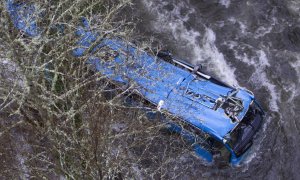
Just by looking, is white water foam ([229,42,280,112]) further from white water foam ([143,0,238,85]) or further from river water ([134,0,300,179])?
white water foam ([143,0,238,85])

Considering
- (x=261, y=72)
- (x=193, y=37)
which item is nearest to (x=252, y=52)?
(x=261, y=72)

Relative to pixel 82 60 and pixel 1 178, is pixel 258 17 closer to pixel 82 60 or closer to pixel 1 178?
pixel 82 60

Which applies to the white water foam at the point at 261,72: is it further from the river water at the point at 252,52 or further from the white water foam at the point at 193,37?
the white water foam at the point at 193,37

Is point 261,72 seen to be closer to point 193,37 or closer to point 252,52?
point 252,52

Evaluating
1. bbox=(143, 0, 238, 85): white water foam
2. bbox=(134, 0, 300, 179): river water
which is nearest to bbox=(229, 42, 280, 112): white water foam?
bbox=(134, 0, 300, 179): river water

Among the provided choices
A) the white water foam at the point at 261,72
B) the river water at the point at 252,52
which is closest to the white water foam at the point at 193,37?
the river water at the point at 252,52

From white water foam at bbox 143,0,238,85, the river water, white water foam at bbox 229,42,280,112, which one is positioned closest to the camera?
the river water

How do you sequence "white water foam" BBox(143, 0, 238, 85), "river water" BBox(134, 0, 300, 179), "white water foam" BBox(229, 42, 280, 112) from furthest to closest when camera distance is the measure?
"white water foam" BBox(143, 0, 238, 85) → "white water foam" BBox(229, 42, 280, 112) → "river water" BBox(134, 0, 300, 179)

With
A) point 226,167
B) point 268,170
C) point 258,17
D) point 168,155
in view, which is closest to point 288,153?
point 268,170
